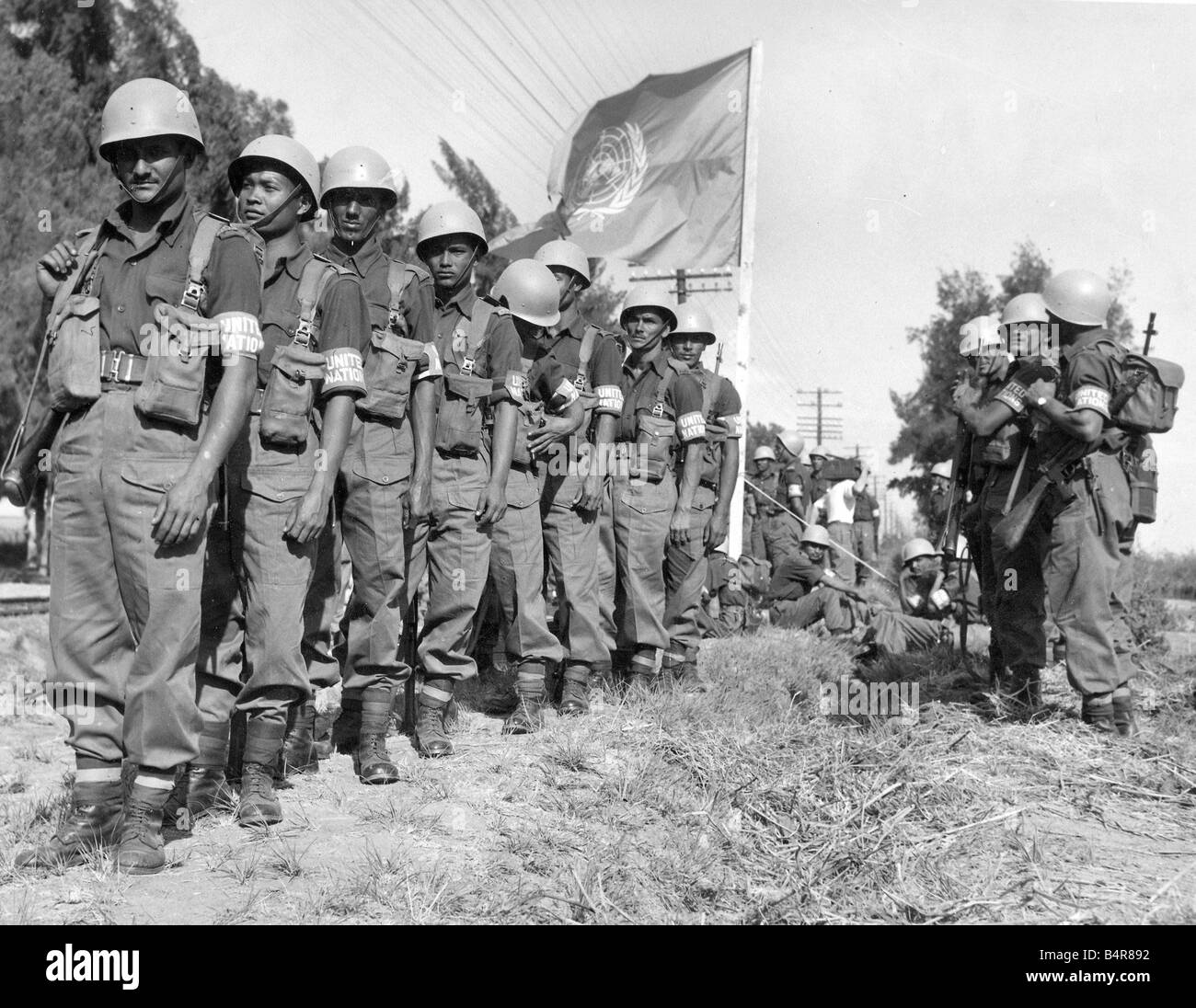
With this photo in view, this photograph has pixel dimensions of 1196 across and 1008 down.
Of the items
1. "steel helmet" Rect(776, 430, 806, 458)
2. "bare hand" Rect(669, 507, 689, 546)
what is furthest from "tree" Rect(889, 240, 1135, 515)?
"bare hand" Rect(669, 507, 689, 546)

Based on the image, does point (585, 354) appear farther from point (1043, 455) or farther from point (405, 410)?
point (1043, 455)

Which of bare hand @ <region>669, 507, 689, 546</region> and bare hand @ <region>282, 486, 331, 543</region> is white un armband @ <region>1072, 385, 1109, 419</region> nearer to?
bare hand @ <region>669, 507, 689, 546</region>

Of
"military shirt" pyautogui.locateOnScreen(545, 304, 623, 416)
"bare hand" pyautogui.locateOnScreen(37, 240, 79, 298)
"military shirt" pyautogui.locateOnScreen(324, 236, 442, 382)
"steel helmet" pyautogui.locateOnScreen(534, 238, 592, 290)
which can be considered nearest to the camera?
"bare hand" pyautogui.locateOnScreen(37, 240, 79, 298)

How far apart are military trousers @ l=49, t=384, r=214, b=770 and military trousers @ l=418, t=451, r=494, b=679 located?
1.83 meters

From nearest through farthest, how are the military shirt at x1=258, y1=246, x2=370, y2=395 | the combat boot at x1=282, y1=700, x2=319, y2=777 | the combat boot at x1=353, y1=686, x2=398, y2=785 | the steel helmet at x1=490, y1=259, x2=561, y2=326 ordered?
the military shirt at x1=258, y1=246, x2=370, y2=395 < the combat boot at x1=353, y1=686, x2=398, y2=785 < the combat boot at x1=282, y1=700, x2=319, y2=777 < the steel helmet at x1=490, y1=259, x2=561, y2=326

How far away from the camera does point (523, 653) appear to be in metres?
6.03

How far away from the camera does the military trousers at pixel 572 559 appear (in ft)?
21.2

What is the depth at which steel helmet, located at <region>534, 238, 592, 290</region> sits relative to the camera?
6996mm

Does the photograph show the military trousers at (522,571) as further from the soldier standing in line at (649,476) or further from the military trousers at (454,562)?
the soldier standing in line at (649,476)

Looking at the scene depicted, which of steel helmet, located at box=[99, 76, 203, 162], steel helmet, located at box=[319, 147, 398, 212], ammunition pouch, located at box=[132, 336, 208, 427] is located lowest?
ammunition pouch, located at box=[132, 336, 208, 427]

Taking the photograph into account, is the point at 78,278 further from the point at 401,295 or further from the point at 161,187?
the point at 401,295

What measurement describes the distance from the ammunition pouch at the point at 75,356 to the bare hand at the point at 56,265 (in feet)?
0.78

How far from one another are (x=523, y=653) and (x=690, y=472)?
186cm
